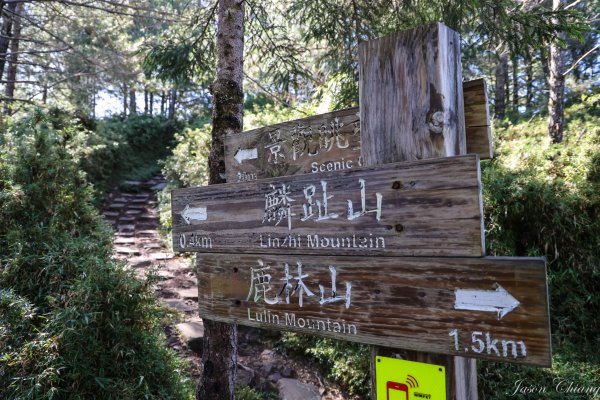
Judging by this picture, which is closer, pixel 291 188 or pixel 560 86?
pixel 291 188

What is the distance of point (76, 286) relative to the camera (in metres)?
3.26

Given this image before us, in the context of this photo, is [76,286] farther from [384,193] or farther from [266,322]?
[384,193]

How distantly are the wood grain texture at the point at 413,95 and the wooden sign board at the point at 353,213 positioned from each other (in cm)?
13

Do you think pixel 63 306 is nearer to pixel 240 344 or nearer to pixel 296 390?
pixel 240 344

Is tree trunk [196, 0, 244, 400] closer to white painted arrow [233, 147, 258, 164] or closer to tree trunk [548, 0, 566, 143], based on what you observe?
white painted arrow [233, 147, 258, 164]

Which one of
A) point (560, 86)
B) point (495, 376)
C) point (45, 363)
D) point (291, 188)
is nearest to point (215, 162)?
point (291, 188)

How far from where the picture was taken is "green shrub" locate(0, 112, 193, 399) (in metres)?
2.73

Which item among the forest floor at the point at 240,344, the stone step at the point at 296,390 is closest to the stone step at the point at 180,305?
the forest floor at the point at 240,344

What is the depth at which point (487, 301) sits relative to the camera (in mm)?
1073

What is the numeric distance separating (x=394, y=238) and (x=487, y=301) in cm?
31

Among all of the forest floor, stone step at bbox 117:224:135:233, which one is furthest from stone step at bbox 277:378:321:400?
stone step at bbox 117:224:135:233

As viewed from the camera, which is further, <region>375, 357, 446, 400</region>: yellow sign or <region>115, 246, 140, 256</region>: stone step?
<region>115, 246, 140, 256</region>: stone step

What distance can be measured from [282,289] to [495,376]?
10.5 ft

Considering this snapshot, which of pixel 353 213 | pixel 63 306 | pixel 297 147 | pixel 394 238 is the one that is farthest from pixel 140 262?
pixel 394 238
